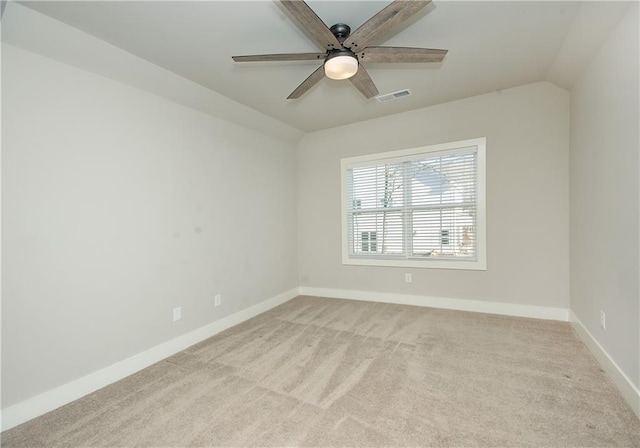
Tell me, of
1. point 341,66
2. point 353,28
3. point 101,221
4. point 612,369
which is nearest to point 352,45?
point 341,66

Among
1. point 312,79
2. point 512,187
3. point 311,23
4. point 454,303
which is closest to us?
point 311,23

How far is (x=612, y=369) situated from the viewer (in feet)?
6.82

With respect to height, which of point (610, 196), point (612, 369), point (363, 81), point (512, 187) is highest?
point (363, 81)

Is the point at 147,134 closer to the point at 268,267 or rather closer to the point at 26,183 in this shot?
the point at 26,183

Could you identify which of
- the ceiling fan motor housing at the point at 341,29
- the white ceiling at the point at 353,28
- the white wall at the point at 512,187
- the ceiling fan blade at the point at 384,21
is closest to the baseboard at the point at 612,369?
the white wall at the point at 512,187

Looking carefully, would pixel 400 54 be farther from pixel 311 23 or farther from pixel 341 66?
pixel 311 23

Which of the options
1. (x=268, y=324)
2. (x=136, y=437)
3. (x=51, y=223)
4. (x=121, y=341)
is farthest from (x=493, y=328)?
(x=51, y=223)

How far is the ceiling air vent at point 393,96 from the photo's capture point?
10.9 ft

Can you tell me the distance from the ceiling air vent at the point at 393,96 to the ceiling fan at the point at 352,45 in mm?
1228

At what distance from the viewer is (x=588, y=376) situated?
7.06 ft

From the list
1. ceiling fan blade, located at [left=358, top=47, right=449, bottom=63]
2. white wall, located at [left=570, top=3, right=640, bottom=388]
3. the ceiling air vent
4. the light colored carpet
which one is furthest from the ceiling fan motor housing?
the light colored carpet

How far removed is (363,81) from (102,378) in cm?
311

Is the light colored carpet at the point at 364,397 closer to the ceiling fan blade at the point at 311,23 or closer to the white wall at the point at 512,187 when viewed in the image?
the white wall at the point at 512,187

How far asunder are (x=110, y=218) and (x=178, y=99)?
1351 millimetres
